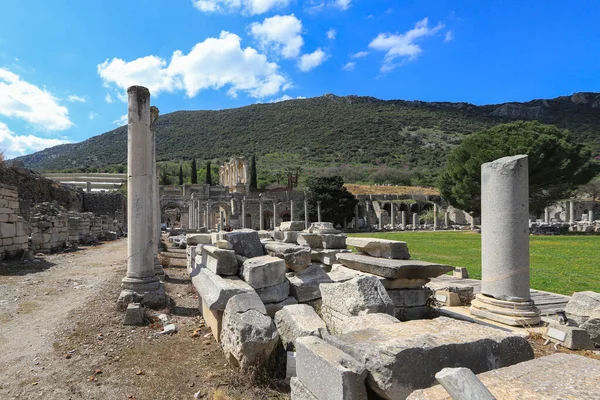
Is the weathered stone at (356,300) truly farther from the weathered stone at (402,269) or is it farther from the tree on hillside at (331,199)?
the tree on hillside at (331,199)

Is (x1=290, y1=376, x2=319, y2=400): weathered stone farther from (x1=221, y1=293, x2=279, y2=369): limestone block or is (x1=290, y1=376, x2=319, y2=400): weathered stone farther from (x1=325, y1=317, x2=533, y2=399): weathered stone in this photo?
(x1=221, y1=293, x2=279, y2=369): limestone block

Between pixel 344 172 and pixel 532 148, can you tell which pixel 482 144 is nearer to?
pixel 532 148

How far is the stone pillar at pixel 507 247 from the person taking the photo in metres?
6.35

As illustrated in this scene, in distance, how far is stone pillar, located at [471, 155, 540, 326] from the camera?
6.35 metres

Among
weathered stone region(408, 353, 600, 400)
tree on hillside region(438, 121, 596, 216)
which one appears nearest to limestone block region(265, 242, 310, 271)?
weathered stone region(408, 353, 600, 400)

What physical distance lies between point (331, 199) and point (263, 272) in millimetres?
37565

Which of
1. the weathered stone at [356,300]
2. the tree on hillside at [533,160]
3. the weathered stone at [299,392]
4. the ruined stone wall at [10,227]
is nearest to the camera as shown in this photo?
the weathered stone at [299,392]

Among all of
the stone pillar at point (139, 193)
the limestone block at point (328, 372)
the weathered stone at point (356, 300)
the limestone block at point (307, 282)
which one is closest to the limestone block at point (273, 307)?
the limestone block at point (307, 282)

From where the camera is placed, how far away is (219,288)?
532 cm

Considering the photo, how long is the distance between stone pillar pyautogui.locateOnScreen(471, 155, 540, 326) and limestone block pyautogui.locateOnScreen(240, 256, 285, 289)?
3715 mm

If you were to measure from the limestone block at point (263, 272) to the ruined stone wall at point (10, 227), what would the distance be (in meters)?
10.9

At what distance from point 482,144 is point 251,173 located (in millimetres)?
37308

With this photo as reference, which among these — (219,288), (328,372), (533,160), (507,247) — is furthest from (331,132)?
(328,372)

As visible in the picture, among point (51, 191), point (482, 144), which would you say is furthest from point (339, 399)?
point (482, 144)
